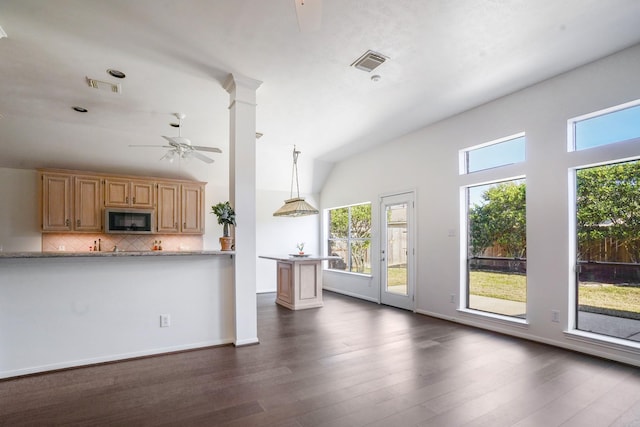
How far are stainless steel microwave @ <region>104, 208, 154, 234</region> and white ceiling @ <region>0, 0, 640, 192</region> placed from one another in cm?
121

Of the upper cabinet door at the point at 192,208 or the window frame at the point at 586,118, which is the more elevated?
the window frame at the point at 586,118

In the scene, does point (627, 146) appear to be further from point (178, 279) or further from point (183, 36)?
point (178, 279)

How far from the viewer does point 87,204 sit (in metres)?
5.77

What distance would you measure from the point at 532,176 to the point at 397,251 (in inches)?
102

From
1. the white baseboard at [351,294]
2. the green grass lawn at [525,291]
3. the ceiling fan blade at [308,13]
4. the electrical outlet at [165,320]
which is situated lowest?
the white baseboard at [351,294]

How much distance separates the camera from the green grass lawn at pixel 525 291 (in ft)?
11.0

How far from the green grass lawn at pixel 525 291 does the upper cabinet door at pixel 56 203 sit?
664 cm

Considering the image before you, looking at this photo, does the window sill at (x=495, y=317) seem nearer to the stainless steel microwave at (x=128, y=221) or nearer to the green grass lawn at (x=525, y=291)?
the green grass lawn at (x=525, y=291)

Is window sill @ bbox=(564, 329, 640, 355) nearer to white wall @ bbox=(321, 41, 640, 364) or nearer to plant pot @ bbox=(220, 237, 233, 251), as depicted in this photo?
white wall @ bbox=(321, 41, 640, 364)

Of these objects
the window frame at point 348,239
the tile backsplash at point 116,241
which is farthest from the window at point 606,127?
the tile backsplash at point 116,241

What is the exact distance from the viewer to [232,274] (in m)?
3.83

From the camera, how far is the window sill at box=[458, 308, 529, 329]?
401cm

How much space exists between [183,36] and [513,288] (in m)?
4.75

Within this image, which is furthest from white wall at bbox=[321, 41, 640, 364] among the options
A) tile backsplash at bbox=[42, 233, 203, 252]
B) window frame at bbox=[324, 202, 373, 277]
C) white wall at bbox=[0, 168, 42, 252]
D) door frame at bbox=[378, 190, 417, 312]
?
white wall at bbox=[0, 168, 42, 252]
